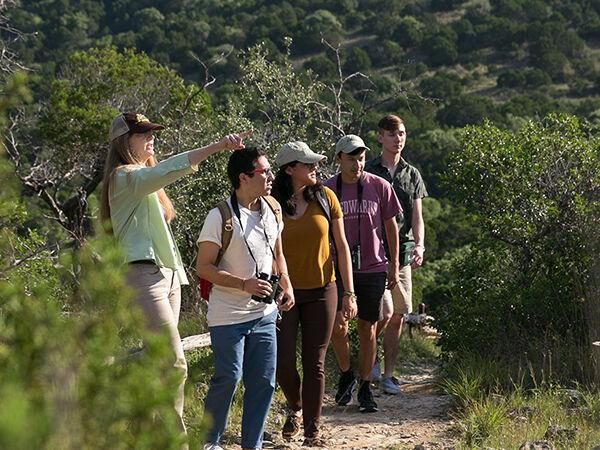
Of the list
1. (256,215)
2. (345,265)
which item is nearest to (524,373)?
(345,265)

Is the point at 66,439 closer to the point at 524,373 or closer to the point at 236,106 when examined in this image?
the point at 524,373

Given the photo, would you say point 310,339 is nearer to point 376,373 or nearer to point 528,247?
point 376,373

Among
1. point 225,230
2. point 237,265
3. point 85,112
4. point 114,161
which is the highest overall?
point 85,112

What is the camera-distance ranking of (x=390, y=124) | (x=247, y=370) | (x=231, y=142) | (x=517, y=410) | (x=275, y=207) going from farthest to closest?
1. (x=390, y=124)
2. (x=517, y=410)
3. (x=275, y=207)
4. (x=247, y=370)
5. (x=231, y=142)

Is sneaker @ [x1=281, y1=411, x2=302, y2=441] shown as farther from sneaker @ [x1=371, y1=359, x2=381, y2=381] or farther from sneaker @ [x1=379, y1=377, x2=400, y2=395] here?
sneaker @ [x1=371, y1=359, x2=381, y2=381]

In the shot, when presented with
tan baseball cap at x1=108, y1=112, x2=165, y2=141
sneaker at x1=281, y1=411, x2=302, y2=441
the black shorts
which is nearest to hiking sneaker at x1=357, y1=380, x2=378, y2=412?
the black shorts

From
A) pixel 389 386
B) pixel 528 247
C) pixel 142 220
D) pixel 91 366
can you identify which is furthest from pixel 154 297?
pixel 528 247

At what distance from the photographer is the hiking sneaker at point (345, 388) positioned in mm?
6707

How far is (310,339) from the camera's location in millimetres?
5723

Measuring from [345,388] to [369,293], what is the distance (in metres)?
0.62

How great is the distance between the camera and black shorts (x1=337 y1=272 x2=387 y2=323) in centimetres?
650

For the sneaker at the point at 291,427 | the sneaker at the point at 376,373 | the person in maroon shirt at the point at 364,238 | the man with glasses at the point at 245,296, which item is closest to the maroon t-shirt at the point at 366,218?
the person in maroon shirt at the point at 364,238

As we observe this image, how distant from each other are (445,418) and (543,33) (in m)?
54.5

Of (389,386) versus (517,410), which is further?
(389,386)
